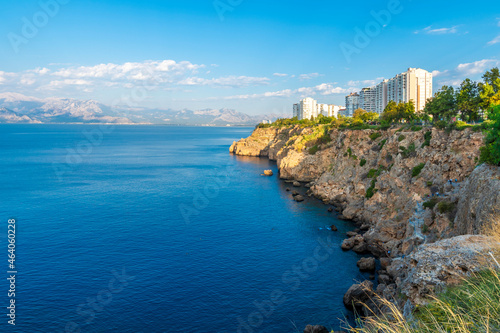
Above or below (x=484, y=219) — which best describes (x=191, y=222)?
below

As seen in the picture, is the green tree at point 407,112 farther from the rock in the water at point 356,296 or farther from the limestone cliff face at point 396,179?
the rock in the water at point 356,296

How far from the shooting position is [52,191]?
7269cm

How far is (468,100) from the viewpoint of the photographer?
54.0 meters

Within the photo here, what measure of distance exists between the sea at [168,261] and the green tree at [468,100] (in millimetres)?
25557

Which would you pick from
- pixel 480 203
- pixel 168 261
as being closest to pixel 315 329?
pixel 480 203

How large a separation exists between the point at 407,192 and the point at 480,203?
2253 centimetres

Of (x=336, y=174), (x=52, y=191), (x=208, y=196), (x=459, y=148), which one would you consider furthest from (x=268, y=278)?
(x=52, y=191)

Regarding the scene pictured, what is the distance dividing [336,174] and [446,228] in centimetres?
4057

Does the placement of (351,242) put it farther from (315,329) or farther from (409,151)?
(315,329)

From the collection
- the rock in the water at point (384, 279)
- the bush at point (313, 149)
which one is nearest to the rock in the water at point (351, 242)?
the rock in the water at point (384, 279)

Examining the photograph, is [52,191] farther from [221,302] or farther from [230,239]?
[221,302]

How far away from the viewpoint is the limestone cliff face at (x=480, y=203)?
23.6m

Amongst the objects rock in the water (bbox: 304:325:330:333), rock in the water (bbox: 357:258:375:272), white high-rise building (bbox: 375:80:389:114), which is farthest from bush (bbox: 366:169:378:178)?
white high-rise building (bbox: 375:80:389:114)

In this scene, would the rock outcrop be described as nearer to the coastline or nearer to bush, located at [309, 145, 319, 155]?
the coastline
